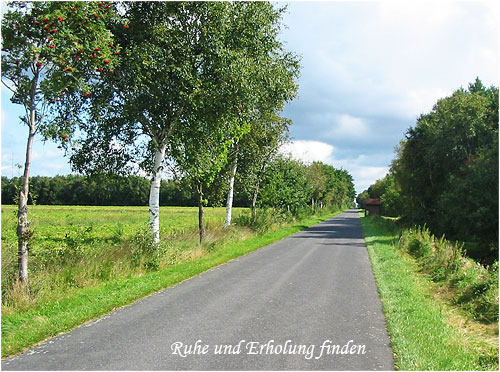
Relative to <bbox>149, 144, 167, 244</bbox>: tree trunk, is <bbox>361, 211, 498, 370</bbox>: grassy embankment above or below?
below

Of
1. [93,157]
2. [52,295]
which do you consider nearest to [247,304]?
[52,295]

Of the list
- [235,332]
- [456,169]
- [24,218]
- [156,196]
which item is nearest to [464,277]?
[235,332]

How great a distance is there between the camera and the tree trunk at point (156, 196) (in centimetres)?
1455

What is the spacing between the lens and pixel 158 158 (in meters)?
15.5

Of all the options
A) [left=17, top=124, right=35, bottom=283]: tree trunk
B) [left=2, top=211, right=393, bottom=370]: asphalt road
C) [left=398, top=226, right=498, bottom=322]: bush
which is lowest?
[left=2, top=211, right=393, bottom=370]: asphalt road

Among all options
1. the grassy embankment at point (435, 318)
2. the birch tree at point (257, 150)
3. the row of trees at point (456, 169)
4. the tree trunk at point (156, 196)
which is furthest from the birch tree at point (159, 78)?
the row of trees at point (456, 169)

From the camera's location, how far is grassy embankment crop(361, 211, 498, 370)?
5910 mm

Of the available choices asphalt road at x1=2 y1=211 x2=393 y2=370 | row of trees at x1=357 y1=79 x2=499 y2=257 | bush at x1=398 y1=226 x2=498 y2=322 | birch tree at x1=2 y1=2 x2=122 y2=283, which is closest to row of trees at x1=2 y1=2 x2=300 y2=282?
birch tree at x1=2 y1=2 x2=122 y2=283

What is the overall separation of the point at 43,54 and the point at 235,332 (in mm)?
6937

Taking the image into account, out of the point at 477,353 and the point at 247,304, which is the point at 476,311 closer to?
the point at 477,353

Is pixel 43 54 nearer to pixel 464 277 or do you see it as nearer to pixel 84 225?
pixel 464 277

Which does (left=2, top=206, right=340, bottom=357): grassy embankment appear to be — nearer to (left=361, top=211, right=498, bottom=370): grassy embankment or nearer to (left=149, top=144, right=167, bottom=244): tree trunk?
(left=149, top=144, right=167, bottom=244): tree trunk

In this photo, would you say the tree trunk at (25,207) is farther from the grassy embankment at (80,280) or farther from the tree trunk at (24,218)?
the grassy embankment at (80,280)

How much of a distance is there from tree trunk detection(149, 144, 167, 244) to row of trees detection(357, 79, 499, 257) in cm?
1987
